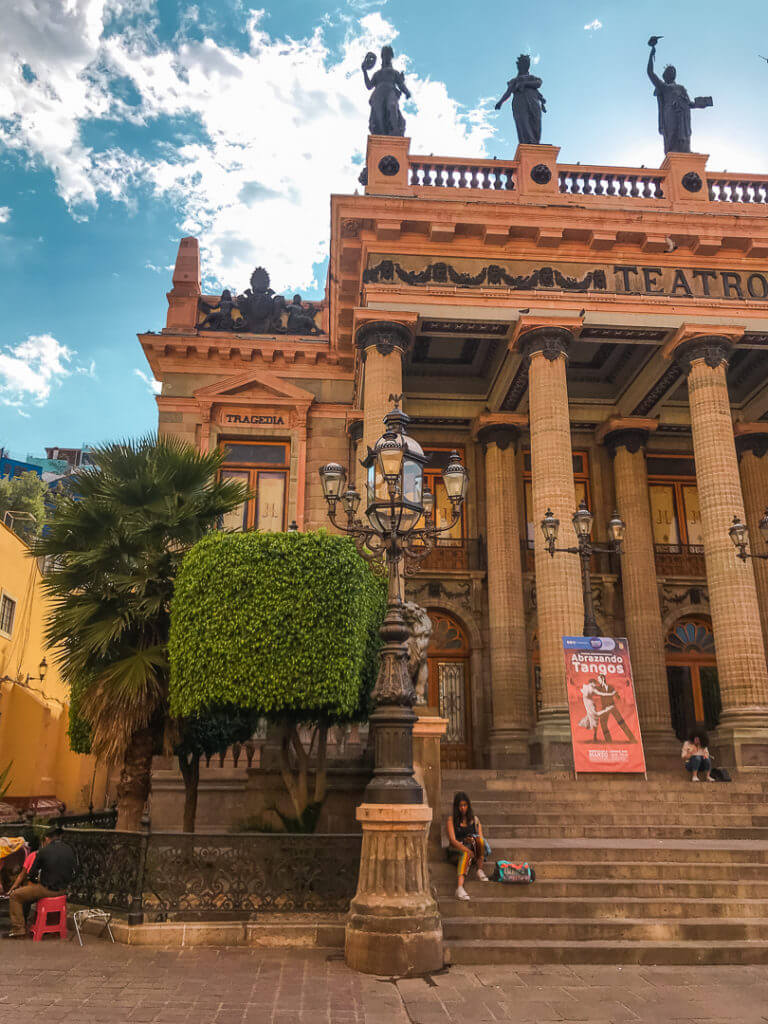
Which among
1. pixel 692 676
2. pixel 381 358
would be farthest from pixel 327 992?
pixel 692 676

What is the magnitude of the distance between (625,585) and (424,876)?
14.5 m

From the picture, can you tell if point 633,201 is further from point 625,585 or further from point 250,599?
point 250,599

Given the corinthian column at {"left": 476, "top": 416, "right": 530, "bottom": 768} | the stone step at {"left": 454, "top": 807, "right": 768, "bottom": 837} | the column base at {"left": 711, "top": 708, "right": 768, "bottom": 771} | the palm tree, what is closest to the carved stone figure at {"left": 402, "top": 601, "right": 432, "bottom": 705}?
the stone step at {"left": 454, "top": 807, "right": 768, "bottom": 837}

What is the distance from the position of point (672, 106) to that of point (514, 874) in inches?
719

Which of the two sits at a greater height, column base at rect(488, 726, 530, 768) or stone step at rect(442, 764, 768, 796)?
column base at rect(488, 726, 530, 768)

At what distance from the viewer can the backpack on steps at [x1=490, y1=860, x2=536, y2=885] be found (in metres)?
9.01

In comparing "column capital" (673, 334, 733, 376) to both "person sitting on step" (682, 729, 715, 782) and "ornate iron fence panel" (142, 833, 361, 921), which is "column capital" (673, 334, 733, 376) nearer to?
"person sitting on step" (682, 729, 715, 782)

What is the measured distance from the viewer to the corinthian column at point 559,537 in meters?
15.4

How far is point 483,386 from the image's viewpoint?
73.2 ft

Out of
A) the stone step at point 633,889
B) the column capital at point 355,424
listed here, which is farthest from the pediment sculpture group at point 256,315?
the stone step at point 633,889

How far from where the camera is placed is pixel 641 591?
2056cm

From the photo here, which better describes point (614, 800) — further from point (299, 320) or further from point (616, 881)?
point (299, 320)

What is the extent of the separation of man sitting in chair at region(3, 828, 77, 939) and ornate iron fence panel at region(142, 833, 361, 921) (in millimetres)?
1116

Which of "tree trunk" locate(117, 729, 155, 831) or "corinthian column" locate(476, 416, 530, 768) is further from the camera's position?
"corinthian column" locate(476, 416, 530, 768)
